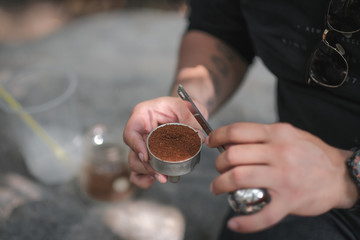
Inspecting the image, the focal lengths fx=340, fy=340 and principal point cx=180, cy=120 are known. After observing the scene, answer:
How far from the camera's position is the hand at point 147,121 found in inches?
22.8

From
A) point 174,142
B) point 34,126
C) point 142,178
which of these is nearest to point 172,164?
point 174,142

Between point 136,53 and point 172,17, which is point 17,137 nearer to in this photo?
point 136,53

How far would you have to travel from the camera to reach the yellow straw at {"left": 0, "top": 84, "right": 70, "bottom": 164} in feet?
3.03

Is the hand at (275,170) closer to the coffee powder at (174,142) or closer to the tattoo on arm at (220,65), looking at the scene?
the coffee powder at (174,142)

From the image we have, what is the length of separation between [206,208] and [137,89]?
0.64 meters

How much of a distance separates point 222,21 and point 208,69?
0.13 meters

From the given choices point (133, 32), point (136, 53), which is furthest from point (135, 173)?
point (133, 32)

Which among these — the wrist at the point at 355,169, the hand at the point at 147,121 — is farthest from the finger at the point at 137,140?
the wrist at the point at 355,169

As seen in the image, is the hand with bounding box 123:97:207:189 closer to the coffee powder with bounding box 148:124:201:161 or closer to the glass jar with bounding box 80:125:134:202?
the coffee powder with bounding box 148:124:201:161

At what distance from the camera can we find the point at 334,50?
1.88ft

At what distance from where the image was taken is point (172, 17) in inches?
A: 74.7

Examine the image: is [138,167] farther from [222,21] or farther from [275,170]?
[222,21]

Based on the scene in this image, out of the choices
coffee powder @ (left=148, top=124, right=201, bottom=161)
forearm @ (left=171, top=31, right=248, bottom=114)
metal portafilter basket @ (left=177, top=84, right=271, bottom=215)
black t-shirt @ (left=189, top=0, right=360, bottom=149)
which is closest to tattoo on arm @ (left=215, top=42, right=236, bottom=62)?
forearm @ (left=171, top=31, right=248, bottom=114)

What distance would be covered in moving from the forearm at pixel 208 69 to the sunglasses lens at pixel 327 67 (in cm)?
25
